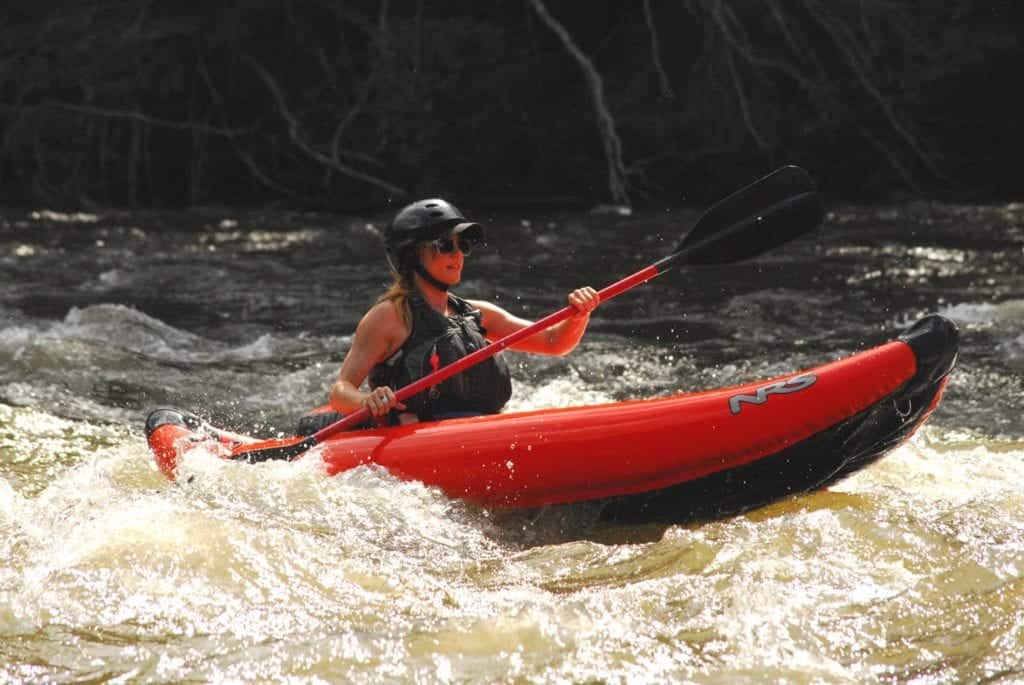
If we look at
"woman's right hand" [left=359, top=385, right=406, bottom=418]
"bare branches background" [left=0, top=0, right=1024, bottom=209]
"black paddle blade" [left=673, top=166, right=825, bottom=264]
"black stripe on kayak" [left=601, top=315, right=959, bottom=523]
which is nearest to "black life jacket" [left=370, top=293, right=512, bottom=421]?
"woman's right hand" [left=359, top=385, right=406, bottom=418]

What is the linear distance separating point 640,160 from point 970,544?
346 inches

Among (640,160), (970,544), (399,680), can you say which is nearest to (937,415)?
(970,544)

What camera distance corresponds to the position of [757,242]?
13.8 ft

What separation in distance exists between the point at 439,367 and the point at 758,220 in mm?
1108

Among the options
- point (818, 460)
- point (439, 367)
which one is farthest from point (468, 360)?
point (818, 460)

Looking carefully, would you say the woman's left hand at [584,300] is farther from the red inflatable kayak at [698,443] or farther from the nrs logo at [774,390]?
the nrs logo at [774,390]

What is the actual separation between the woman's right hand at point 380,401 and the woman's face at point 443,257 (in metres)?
0.39

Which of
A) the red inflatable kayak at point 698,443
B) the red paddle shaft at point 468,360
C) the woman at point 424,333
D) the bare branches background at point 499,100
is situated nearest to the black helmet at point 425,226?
the woman at point 424,333

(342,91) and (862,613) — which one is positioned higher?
(342,91)

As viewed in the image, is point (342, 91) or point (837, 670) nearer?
point (837, 670)

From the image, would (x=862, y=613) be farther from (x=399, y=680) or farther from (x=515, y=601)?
(x=399, y=680)

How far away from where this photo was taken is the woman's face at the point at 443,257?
13.0 ft

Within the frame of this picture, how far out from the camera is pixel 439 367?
399cm

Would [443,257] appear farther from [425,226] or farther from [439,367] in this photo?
[439,367]
